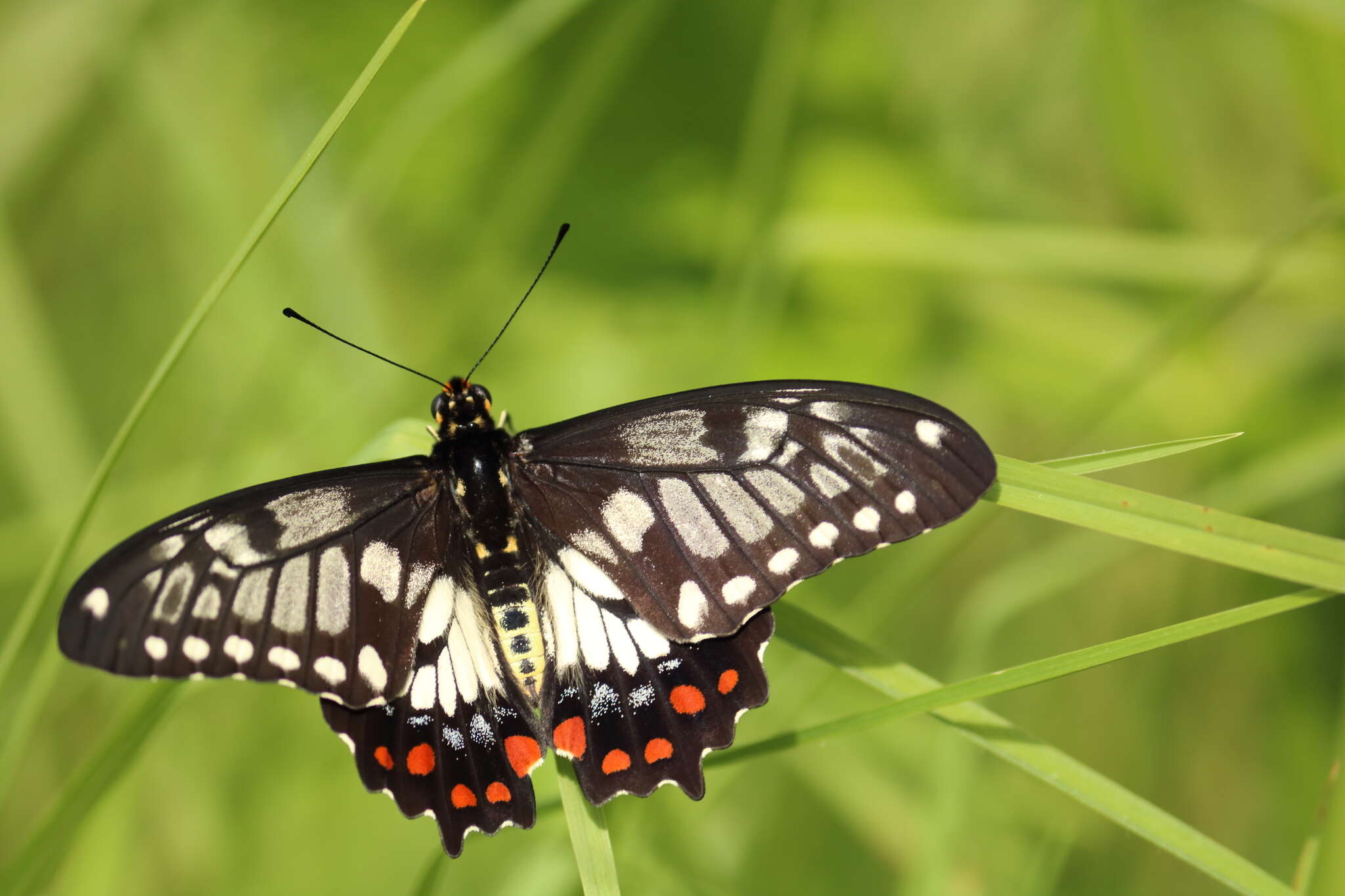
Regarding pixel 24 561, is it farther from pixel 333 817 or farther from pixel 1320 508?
pixel 1320 508

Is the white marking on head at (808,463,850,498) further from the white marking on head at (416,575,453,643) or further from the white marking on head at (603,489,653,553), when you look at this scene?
the white marking on head at (416,575,453,643)

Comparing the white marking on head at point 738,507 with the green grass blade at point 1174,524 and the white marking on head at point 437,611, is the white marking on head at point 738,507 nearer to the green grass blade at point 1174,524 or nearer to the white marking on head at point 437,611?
the green grass blade at point 1174,524

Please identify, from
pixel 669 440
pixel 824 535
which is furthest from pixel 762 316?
pixel 824 535

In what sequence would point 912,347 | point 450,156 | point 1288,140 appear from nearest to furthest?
point 1288,140 → point 912,347 → point 450,156

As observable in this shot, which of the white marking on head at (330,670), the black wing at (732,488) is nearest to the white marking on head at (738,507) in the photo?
the black wing at (732,488)

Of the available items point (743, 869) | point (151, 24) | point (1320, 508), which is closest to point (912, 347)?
point (1320, 508)

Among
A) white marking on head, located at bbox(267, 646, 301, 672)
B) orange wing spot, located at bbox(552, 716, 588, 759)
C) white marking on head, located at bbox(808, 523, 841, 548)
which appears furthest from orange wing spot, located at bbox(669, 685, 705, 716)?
white marking on head, located at bbox(267, 646, 301, 672)
